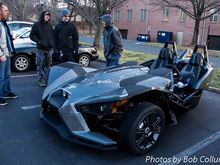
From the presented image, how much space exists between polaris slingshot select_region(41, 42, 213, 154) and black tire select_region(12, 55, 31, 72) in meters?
4.47

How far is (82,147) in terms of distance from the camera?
386cm

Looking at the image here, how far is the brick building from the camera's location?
31.6 meters

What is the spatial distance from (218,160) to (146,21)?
35.9 meters

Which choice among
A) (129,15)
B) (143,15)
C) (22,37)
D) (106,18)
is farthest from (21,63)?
(129,15)

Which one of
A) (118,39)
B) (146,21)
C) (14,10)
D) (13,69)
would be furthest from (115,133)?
(146,21)

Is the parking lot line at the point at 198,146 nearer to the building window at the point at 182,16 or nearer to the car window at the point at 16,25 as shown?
the car window at the point at 16,25

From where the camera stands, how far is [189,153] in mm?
3854

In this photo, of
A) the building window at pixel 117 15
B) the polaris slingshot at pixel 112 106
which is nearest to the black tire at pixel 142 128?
the polaris slingshot at pixel 112 106

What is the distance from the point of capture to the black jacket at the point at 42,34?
6.66 meters

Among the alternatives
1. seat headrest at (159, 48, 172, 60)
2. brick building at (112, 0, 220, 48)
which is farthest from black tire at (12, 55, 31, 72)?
brick building at (112, 0, 220, 48)

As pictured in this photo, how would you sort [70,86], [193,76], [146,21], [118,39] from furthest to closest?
[146,21], [118,39], [193,76], [70,86]

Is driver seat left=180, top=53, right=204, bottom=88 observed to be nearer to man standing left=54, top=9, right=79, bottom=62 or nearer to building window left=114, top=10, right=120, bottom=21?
man standing left=54, top=9, right=79, bottom=62

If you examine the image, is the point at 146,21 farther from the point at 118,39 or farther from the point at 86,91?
the point at 86,91

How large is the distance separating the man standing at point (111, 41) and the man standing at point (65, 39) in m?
0.76
